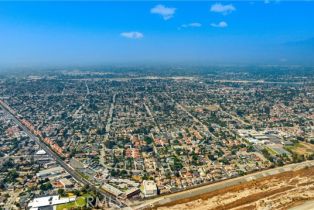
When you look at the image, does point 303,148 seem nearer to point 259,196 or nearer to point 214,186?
point 259,196

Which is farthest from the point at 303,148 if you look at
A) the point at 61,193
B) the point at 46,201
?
the point at 46,201

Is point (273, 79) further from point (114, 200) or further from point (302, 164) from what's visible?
point (114, 200)

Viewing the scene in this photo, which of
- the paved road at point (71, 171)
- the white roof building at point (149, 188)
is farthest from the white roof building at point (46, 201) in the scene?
the white roof building at point (149, 188)

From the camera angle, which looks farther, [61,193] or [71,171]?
[71,171]

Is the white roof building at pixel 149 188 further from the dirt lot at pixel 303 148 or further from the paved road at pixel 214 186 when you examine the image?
the dirt lot at pixel 303 148

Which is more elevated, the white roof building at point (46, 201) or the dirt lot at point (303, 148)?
the dirt lot at point (303, 148)

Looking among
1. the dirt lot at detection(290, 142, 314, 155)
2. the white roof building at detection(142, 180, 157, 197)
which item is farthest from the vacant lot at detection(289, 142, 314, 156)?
the white roof building at detection(142, 180, 157, 197)
